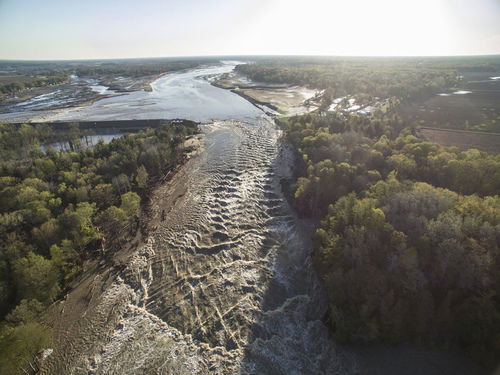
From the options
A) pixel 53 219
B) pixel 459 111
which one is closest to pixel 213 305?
pixel 53 219

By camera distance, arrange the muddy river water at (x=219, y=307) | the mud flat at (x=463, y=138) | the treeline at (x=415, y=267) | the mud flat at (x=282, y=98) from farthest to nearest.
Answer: the mud flat at (x=282, y=98)
the mud flat at (x=463, y=138)
the muddy river water at (x=219, y=307)
the treeline at (x=415, y=267)

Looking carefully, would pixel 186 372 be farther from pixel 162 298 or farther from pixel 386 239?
pixel 386 239

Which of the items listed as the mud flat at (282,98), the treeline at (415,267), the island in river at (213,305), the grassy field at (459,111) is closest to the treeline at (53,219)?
the island in river at (213,305)

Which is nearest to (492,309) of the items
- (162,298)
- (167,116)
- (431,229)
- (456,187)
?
(431,229)

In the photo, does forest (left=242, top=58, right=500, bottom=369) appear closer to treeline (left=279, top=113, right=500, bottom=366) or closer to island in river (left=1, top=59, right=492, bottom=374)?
treeline (left=279, top=113, right=500, bottom=366)

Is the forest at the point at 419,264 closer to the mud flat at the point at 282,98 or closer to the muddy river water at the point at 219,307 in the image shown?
the muddy river water at the point at 219,307

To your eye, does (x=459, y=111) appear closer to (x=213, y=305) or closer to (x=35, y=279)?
(x=213, y=305)
